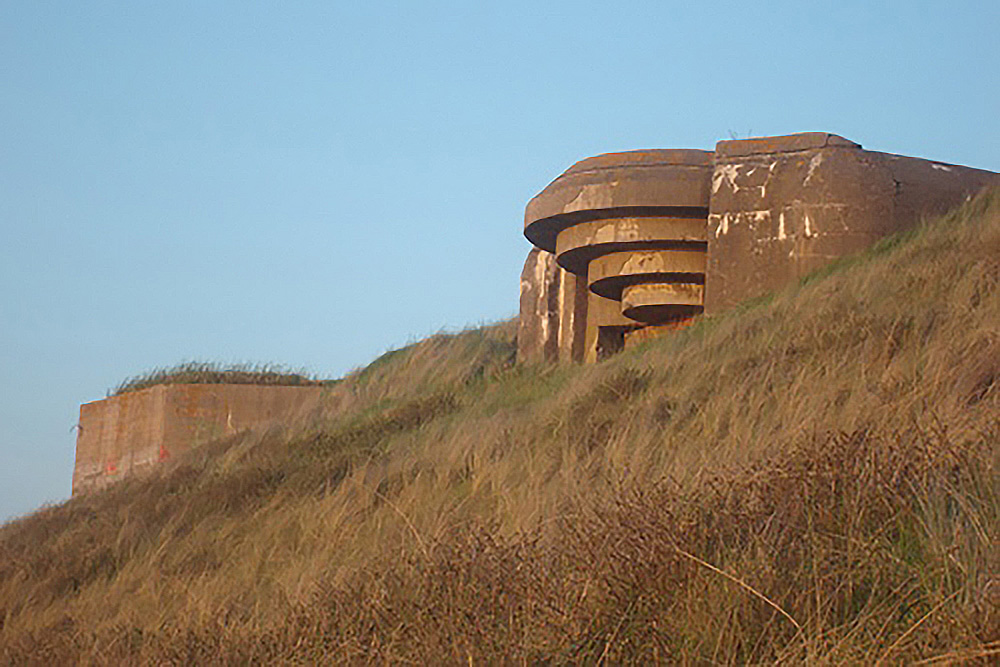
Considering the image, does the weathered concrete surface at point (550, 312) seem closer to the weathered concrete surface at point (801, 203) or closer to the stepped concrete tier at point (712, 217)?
the stepped concrete tier at point (712, 217)

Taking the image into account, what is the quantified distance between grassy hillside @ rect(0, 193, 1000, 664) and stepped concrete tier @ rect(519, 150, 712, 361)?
3.45 ft

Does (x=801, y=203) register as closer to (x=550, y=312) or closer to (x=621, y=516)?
(x=550, y=312)

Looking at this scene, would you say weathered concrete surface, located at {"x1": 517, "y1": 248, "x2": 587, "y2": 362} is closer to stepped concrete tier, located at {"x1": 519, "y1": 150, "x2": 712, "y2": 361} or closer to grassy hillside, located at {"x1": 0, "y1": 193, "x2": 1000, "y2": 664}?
stepped concrete tier, located at {"x1": 519, "y1": 150, "x2": 712, "y2": 361}

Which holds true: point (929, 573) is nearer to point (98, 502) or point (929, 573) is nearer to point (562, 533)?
point (562, 533)

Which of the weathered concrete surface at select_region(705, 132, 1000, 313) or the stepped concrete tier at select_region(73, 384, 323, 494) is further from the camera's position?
the stepped concrete tier at select_region(73, 384, 323, 494)

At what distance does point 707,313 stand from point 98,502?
5.33m

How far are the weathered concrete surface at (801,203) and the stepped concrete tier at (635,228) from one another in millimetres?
352

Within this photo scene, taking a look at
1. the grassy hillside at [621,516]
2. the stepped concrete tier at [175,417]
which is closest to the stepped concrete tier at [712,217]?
the grassy hillside at [621,516]

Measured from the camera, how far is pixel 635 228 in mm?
11008

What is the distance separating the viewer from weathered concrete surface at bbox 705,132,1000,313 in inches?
396

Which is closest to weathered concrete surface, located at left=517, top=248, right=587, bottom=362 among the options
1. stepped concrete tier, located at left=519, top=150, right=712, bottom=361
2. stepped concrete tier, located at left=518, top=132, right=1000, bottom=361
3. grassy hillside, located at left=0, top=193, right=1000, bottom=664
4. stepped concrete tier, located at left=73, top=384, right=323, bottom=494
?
stepped concrete tier, located at left=518, top=132, right=1000, bottom=361

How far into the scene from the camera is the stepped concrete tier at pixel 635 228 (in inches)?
426

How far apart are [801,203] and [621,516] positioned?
22.1 feet

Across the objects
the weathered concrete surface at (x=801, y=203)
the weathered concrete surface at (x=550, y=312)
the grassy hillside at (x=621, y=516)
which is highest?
the weathered concrete surface at (x=801, y=203)
